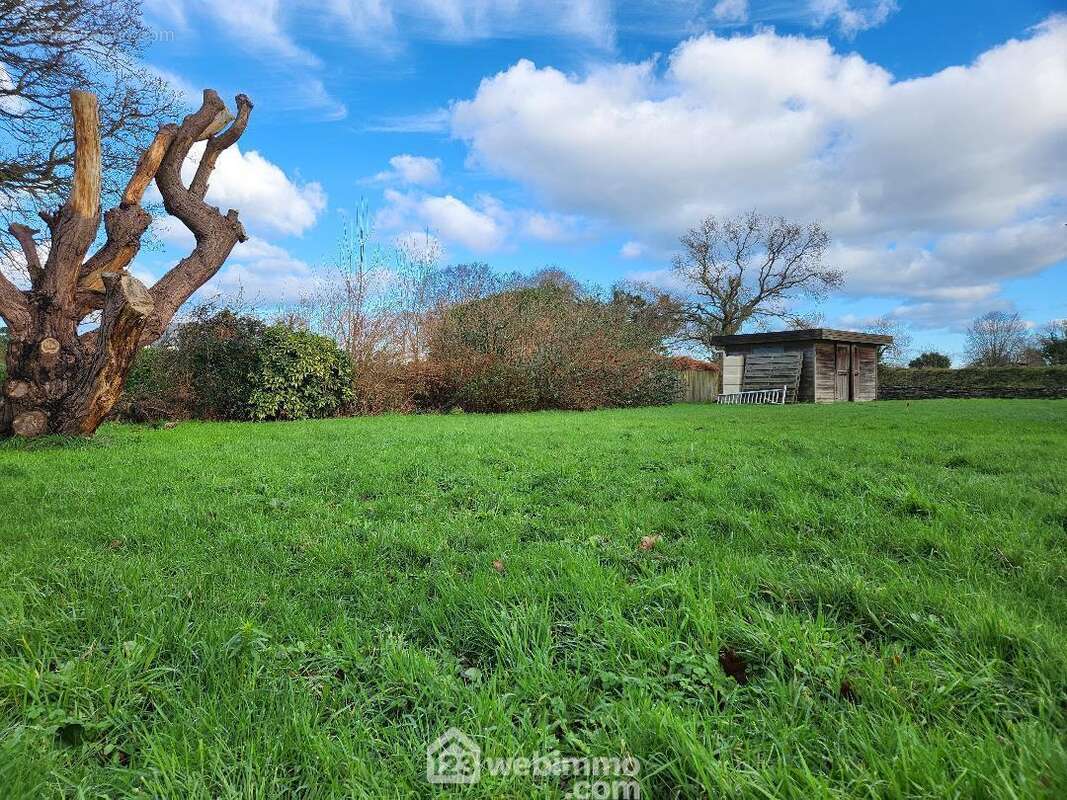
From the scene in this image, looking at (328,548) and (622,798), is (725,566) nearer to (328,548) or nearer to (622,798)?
(622,798)

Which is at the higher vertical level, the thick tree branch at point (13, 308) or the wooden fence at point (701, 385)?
the thick tree branch at point (13, 308)

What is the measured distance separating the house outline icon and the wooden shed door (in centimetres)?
2746

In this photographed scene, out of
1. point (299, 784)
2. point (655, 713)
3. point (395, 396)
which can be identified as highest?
point (395, 396)

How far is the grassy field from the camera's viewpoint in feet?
4.77

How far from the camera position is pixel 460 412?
650 inches

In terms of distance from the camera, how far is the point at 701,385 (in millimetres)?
28031

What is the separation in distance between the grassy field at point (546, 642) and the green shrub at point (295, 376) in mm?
9987

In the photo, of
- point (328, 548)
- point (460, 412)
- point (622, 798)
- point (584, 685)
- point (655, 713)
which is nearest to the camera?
point (622, 798)

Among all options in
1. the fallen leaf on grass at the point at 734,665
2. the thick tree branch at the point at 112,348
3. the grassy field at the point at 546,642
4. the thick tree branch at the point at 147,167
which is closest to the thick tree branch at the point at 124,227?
the thick tree branch at the point at 147,167

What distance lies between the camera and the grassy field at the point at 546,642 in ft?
4.77

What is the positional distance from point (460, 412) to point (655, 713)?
15.2 metres

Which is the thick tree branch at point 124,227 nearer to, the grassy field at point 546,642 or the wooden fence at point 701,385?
the grassy field at point 546,642

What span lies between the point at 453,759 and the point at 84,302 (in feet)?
38.4

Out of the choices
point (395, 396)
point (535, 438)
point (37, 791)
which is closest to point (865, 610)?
point (37, 791)
